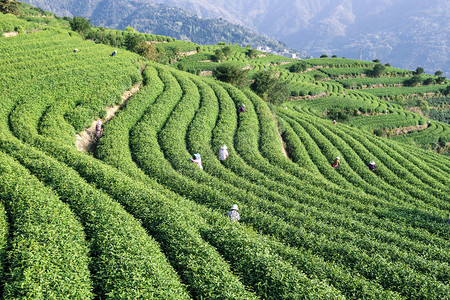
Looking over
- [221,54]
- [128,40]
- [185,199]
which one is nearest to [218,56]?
[221,54]

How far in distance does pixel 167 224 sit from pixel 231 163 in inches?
478

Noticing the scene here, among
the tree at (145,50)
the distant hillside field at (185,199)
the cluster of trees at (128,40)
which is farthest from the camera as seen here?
the cluster of trees at (128,40)

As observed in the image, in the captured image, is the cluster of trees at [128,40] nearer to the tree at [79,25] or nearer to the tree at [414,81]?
the tree at [79,25]

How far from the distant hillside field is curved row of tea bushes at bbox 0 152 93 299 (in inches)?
2.2

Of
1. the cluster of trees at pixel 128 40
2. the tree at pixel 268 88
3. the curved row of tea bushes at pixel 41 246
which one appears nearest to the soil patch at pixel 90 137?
the curved row of tea bushes at pixel 41 246

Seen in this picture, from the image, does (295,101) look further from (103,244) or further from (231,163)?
(103,244)

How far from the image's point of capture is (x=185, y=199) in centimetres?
1758

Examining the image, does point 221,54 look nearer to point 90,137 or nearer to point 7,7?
Result: point 7,7

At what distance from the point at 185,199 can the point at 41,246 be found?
27.9 ft

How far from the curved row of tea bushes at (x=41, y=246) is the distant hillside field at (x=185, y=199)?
56 mm

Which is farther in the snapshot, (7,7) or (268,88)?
(7,7)

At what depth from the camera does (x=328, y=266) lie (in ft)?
41.0

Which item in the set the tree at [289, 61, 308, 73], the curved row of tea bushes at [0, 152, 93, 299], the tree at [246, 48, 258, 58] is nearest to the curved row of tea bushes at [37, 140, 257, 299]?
the curved row of tea bushes at [0, 152, 93, 299]

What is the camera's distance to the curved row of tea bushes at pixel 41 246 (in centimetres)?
901
